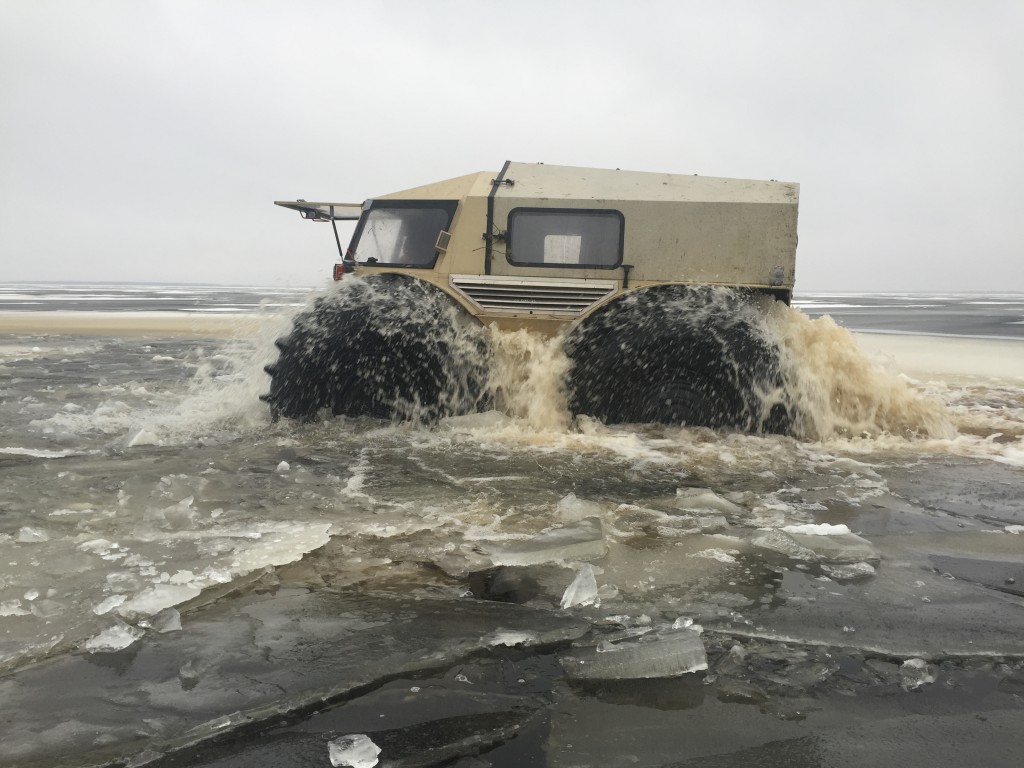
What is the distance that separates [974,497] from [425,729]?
380 centimetres

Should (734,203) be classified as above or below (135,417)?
above

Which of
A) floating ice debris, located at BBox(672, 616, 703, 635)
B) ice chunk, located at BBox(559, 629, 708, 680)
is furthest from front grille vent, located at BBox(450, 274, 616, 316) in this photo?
ice chunk, located at BBox(559, 629, 708, 680)

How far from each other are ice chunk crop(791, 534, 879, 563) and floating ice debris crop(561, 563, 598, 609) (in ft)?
3.69

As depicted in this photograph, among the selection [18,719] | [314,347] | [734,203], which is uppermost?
[734,203]

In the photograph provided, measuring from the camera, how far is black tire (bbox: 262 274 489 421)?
589 centimetres

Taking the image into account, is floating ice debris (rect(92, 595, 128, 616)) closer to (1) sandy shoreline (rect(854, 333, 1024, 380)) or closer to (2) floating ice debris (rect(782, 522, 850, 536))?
(2) floating ice debris (rect(782, 522, 850, 536))

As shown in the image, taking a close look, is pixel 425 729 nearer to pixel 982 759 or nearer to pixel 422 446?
pixel 982 759

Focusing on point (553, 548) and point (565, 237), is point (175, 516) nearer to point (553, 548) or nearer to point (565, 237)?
point (553, 548)

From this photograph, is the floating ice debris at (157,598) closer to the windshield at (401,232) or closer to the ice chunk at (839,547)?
the ice chunk at (839,547)

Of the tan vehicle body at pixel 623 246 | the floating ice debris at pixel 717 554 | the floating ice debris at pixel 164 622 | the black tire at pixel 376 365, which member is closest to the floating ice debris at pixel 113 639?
the floating ice debris at pixel 164 622

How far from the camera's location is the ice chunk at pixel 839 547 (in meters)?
3.31

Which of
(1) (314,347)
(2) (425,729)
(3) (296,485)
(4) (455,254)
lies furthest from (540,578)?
(4) (455,254)

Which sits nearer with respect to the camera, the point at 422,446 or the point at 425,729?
the point at 425,729

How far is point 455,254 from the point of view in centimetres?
668
